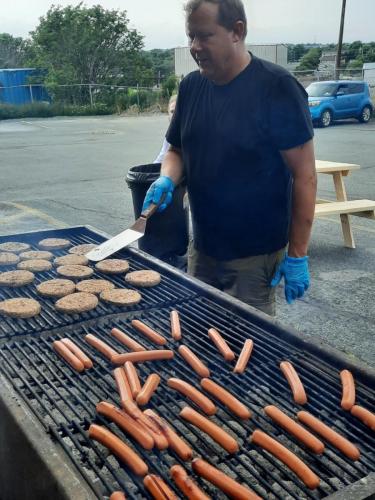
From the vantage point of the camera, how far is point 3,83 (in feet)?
116

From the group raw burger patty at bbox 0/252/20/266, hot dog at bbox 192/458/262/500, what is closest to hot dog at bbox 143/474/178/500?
hot dog at bbox 192/458/262/500

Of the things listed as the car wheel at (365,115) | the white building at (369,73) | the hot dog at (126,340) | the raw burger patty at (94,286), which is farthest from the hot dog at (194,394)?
the white building at (369,73)

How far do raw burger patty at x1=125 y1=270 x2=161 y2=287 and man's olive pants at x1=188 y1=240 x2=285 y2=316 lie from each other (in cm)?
32

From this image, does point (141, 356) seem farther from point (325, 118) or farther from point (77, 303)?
point (325, 118)

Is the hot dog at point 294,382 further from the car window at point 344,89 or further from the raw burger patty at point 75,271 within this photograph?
the car window at point 344,89

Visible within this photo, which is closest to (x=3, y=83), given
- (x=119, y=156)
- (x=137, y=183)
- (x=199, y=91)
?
(x=119, y=156)

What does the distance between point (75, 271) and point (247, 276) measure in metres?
1.09

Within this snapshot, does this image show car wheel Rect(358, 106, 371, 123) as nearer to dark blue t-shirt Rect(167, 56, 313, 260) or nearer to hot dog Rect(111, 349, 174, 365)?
dark blue t-shirt Rect(167, 56, 313, 260)

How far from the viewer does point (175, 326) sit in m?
2.63

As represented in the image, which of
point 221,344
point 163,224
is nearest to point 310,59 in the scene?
point 163,224

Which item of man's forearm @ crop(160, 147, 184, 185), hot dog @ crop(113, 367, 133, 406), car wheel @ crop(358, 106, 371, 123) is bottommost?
car wheel @ crop(358, 106, 371, 123)

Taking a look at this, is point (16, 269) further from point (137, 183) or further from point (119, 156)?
point (119, 156)

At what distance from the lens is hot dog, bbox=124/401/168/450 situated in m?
1.81

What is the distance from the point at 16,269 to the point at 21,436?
192 centimetres
